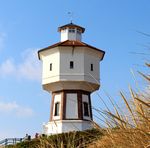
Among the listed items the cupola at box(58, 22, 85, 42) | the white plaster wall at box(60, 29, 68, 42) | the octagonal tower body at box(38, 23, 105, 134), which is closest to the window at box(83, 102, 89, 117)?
the octagonal tower body at box(38, 23, 105, 134)

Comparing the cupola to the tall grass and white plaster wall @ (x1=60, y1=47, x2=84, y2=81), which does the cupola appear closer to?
→ white plaster wall @ (x1=60, y1=47, x2=84, y2=81)

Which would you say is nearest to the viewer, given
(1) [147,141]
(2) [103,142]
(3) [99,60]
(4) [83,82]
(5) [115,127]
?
(1) [147,141]

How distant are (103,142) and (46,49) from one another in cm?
3129

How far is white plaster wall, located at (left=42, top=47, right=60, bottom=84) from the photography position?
105 ft

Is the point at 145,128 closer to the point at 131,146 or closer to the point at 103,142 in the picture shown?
the point at 131,146

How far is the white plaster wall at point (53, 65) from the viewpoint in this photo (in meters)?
32.0

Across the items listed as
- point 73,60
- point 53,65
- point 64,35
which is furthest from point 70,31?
point 53,65

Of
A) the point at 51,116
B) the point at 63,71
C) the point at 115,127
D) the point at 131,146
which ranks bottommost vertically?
the point at 131,146

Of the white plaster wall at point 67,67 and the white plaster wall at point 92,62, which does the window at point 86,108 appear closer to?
the white plaster wall at point 67,67

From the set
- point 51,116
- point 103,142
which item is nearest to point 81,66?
point 51,116

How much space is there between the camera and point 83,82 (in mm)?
31438

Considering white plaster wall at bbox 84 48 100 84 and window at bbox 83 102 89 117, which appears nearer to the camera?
window at bbox 83 102 89 117

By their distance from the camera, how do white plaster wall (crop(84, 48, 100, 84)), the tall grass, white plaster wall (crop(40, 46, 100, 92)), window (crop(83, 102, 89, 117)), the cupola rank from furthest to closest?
1. the cupola
2. white plaster wall (crop(84, 48, 100, 84))
3. window (crop(83, 102, 89, 117))
4. white plaster wall (crop(40, 46, 100, 92))
5. the tall grass

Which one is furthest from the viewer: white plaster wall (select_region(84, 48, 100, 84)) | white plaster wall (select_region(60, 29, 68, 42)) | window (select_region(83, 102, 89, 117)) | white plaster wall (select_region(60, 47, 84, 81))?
white plaster wall (select_region(60, 29, 68, 42))
